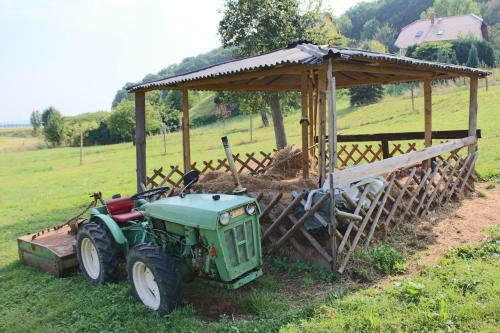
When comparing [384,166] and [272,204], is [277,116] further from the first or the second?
[272,204]

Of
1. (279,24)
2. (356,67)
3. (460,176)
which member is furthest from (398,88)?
(356,67)

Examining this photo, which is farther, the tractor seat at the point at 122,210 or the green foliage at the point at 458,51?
the green foliage at the point at 458,51

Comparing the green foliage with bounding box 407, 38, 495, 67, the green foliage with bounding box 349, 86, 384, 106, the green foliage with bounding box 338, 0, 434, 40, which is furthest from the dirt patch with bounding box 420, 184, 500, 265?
the green foliage with bounding box 338, 0, 434, 40

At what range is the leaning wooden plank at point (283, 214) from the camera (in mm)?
5355

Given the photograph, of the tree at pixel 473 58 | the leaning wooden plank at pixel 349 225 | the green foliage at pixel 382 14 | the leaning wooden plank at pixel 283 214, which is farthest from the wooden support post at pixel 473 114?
the green foliage at pixel 382 14

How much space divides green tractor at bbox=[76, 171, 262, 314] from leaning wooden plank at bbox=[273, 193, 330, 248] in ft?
3.30

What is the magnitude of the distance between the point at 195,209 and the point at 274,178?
5.61 m

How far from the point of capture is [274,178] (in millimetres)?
9562

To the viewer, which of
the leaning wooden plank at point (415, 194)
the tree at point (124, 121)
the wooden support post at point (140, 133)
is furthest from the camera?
the tree at point (124, 121)

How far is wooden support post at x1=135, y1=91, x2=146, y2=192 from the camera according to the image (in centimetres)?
848

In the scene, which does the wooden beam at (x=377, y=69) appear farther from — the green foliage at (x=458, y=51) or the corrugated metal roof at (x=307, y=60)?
the green foliage at (x=458, y=51)

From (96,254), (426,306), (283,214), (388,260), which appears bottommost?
(426,306)

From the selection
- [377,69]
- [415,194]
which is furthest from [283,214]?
[377,69]

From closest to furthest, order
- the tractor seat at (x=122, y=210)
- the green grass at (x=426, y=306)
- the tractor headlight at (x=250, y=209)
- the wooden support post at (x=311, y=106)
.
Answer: the green grass at (x=426, y=306), the tractor headlight at (x=250, y=209), the tractor seat at (x=122, y=210), the wooden support post at (x=311, y=106)
